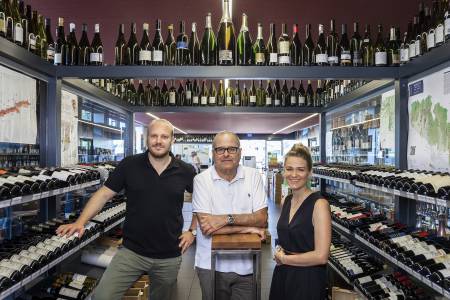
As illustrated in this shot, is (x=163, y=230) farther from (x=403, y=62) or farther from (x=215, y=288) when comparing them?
(x=403, y=62)

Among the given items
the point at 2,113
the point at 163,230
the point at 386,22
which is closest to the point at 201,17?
the point at 386,22

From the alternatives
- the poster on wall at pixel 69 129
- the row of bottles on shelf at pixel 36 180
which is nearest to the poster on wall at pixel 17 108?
the row of bottles on shelf at pixel 36 180

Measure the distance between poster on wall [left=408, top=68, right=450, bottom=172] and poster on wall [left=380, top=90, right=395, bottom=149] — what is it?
0.58 metres

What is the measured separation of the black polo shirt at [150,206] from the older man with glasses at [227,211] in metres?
0.29

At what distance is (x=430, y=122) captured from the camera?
3.34 m

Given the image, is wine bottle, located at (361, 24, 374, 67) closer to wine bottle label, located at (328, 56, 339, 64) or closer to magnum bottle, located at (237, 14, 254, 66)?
wine bottle label, located at (328, 56, 339, 64)

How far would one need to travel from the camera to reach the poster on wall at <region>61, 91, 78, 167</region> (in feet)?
13.9

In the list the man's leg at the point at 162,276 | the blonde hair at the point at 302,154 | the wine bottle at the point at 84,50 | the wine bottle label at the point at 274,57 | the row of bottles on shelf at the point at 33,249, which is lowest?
the man's leg at the point at 162,276

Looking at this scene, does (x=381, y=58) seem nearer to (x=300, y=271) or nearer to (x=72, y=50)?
(x=300, y=271)

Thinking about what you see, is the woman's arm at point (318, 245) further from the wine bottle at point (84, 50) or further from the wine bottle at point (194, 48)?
the wine bottle at point (84, 50)

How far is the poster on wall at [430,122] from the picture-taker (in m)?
3.13

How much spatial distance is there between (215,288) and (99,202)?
3.29 feet

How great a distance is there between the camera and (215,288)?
2.37m

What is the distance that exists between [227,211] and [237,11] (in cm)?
250
